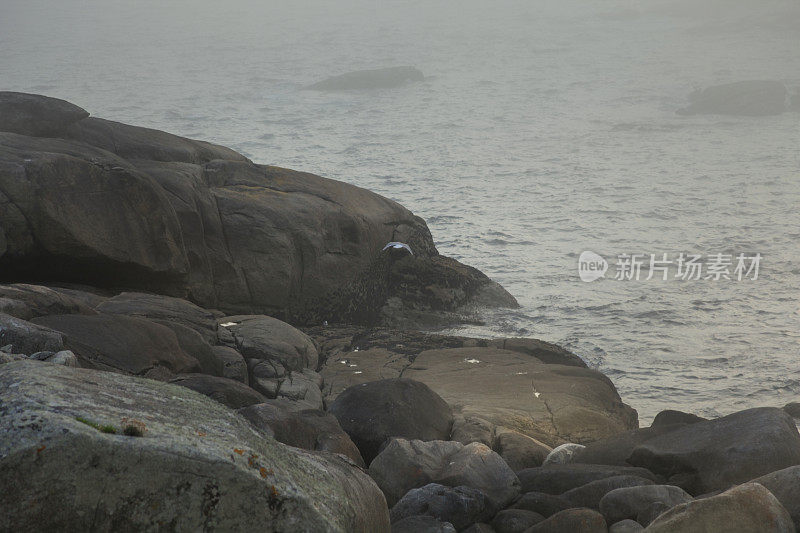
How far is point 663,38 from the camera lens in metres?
47.3

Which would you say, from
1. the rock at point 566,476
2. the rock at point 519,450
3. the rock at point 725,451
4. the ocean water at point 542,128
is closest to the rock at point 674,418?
the rock at point 725,451

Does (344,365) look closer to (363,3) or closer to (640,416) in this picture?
(640,416)

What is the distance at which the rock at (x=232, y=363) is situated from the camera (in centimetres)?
694

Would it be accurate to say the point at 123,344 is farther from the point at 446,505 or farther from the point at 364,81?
the point at 364,81

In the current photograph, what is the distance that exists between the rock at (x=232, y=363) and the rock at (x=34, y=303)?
1.23 m

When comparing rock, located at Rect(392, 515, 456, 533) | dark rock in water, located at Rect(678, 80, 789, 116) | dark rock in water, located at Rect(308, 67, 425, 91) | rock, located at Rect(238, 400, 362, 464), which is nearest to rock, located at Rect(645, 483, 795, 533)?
rock, located at Rect(392, 515, 456, 533)

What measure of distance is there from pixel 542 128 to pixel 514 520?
29.5m

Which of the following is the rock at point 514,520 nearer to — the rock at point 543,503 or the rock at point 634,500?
the rock at point 543,503

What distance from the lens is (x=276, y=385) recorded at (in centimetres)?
727

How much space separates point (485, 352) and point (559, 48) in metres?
40.5

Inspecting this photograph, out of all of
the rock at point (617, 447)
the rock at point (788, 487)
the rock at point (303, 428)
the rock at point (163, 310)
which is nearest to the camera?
the rock at point (788, 487)

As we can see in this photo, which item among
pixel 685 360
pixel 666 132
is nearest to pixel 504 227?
pixel 685 360

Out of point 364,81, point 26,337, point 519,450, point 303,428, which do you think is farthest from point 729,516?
point 364,81

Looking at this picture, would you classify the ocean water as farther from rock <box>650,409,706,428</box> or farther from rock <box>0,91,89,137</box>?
rock <box>0,91,89,137</box>
